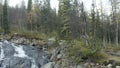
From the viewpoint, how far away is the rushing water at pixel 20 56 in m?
32.0

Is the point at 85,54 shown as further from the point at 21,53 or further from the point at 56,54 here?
the point at 21,53

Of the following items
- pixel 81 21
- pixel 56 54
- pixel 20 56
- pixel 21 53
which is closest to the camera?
pixel 56 54

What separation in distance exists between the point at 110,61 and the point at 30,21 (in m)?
40.3

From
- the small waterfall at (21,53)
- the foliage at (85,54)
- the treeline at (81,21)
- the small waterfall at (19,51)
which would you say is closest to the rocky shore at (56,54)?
the foliage at (85,54)

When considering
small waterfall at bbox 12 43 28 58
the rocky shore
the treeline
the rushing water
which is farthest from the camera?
the treeline

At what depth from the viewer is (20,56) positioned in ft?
116

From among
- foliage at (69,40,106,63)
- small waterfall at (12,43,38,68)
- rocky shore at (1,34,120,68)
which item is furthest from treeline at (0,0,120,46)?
foliage at (69,40,106,63)

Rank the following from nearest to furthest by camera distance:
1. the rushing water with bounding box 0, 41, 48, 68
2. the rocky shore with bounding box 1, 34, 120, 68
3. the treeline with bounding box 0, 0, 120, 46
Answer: the rocky shore with bounding box 1, 34, 120, 68 → the rushing water with bounding box 0, 41, 48, 68 → the treeline with bounding box 0, 0, 120, 46

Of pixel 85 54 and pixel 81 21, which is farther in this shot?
pixel 81 21

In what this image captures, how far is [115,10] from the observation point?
2067 inches

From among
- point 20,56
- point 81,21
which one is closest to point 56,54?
point 20,56

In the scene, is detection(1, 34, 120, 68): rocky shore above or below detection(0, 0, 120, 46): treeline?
below

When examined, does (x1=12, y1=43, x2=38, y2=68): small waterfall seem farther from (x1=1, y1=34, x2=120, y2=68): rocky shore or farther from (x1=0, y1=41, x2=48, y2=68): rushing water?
(x1=1, y1=34, x2=120, y2=68): rocky shore

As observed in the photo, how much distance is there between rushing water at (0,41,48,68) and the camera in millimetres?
31984
